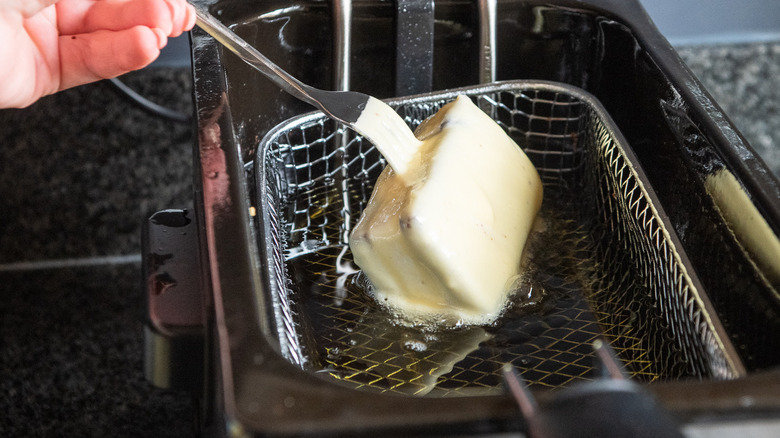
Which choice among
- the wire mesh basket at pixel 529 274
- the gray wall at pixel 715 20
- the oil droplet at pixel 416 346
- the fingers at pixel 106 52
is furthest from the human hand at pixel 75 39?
the gray wall at pixel 715 20

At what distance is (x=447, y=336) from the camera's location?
1.83 ft

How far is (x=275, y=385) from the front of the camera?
35 cm

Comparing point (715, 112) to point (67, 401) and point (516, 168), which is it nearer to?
point (516, 168)

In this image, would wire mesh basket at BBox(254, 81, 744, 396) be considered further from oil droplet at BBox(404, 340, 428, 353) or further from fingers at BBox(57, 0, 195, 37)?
fingers at BBox(57, 0, 195, 37)

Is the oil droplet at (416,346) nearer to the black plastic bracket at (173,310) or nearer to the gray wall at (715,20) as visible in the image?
the black plastic bracket at (173,310)

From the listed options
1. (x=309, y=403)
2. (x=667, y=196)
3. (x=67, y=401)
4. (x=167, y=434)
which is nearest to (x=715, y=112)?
(x=667, y=196)

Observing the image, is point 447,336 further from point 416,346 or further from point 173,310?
point 173,310

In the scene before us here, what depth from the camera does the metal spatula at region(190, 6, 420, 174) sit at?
1.91 feet

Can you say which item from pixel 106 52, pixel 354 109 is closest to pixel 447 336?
pixel 354 109

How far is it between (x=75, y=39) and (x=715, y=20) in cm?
83

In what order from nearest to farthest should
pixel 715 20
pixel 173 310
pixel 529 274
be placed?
1. pixel 173 310
2. pixel 529 274
3. pixel 715 20

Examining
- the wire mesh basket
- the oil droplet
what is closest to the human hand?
the wire mesh basket

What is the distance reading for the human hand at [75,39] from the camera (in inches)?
21.0

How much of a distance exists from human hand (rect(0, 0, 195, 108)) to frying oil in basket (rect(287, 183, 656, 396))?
22 centimetres
